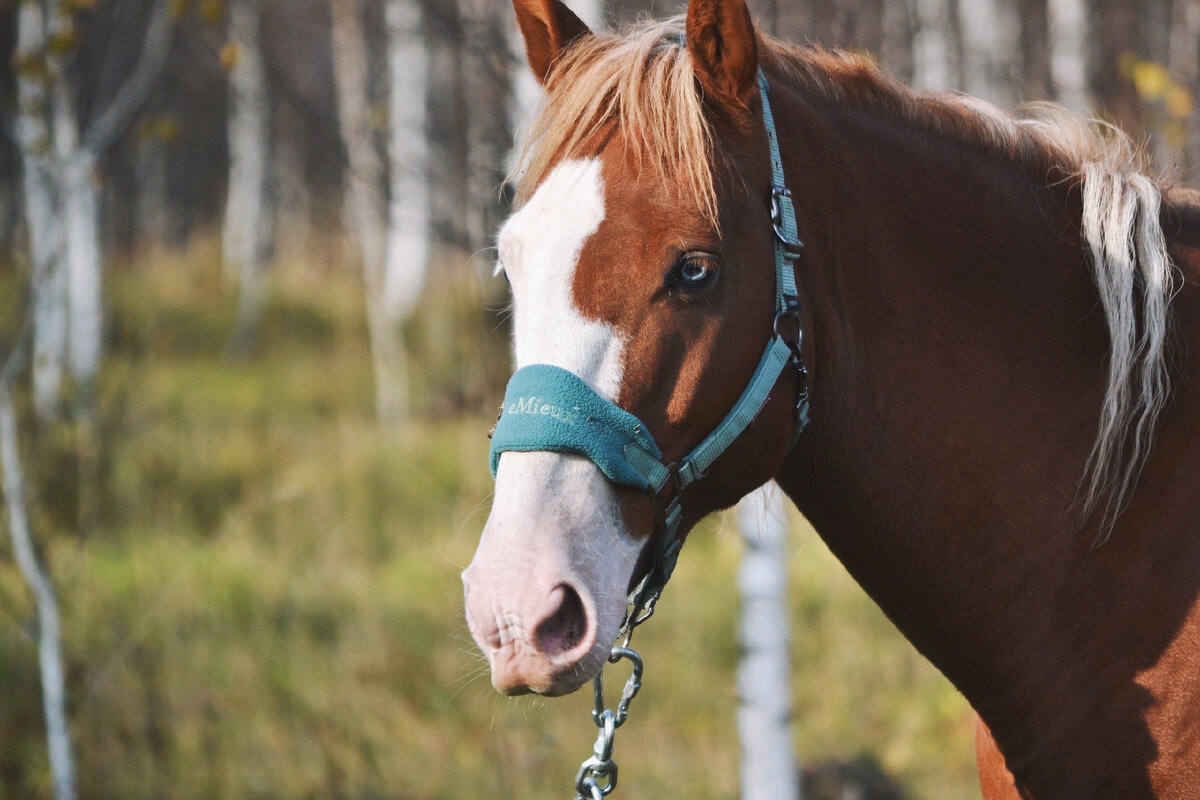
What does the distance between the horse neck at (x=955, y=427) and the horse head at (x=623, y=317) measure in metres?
0.16

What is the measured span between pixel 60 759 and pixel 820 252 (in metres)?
3.66

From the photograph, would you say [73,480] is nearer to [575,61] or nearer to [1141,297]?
[575,61]

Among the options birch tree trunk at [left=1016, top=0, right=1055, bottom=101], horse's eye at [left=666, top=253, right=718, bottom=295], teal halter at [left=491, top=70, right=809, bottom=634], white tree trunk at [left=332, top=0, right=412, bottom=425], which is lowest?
white tree trunk at [left=332, top=0, right=412, bottom=425]

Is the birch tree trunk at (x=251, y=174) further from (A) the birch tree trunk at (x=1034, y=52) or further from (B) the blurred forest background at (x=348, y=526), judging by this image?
(A) the birch tree trunk at (x=1034, y=52)

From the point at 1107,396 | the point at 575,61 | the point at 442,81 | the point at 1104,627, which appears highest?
the point at 575,61

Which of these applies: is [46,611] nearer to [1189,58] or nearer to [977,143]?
[977,143]

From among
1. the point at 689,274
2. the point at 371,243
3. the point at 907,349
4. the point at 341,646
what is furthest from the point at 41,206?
the point at 907,349

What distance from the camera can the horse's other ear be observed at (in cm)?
226

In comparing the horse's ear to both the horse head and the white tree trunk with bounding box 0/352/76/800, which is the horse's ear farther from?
the white tree trunk with bounding box 0/352/76/800

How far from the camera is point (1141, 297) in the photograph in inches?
84.7

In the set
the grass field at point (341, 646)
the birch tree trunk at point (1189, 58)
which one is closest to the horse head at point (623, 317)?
the grass field at point (341, 646)

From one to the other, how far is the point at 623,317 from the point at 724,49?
584mm

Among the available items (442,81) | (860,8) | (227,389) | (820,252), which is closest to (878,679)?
(860,8)

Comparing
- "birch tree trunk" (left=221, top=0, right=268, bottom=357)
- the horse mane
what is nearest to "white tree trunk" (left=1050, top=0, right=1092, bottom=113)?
the horse mane
